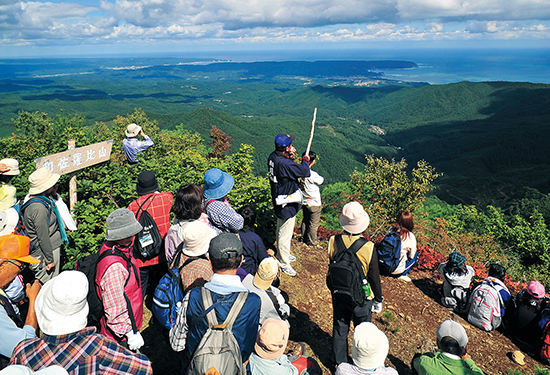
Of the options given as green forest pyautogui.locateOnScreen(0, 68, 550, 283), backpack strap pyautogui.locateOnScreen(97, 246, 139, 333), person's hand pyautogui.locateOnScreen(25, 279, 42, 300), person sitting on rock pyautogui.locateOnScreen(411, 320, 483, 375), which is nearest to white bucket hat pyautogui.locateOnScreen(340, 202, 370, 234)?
person sitting on rock pyautogui.locateOnScreen(411, 320, 483, 375)

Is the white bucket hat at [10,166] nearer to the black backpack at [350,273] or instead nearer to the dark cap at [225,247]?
the dark cap at [225,247]

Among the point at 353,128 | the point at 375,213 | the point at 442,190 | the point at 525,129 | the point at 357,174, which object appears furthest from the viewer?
the point at 353,128

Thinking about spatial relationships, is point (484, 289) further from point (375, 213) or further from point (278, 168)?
point (375, 213)

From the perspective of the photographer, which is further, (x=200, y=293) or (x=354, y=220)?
(x=354, y=220)

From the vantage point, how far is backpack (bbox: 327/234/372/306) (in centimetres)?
337

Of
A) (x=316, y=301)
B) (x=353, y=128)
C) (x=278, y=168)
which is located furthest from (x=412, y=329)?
(x=353, y=128)

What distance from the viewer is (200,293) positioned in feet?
8.09

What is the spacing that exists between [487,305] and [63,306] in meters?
5.67

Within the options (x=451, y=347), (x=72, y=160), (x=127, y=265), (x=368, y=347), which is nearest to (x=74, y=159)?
(x=72, y=160)

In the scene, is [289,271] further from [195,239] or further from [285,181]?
[195,239]

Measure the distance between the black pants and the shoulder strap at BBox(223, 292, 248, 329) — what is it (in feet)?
4.87

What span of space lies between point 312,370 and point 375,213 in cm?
1050

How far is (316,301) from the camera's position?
5.30 m

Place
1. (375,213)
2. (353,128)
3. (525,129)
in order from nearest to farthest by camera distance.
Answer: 1. (375,213)
2. (525,129)
3. (353,128)
